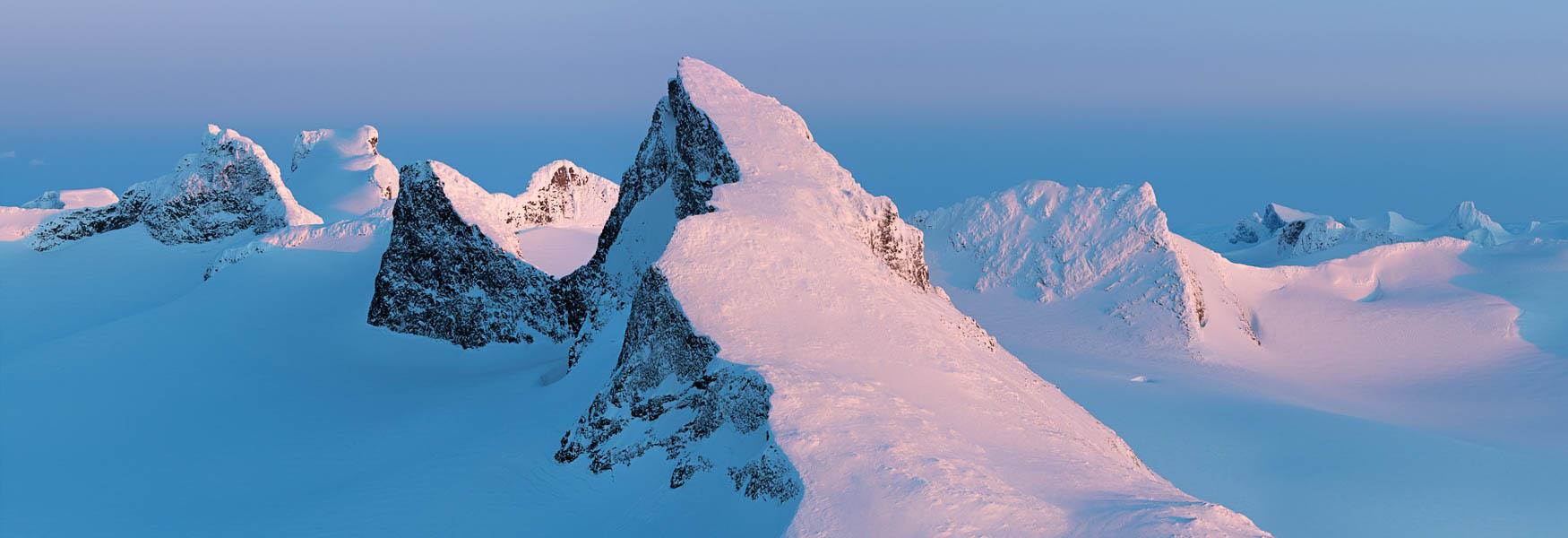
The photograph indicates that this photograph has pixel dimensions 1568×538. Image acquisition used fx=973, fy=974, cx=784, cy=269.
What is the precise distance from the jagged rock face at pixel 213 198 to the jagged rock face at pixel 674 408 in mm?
28050

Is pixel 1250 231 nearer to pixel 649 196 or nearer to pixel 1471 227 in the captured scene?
pixel 1471 227

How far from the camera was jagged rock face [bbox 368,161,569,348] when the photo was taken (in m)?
26.2

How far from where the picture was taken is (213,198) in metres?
40.3

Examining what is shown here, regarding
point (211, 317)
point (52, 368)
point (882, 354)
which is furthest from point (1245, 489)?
point (52, 368)

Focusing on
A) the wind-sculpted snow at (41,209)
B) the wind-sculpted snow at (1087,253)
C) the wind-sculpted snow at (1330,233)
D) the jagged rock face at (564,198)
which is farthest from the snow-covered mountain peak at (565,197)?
the wind-sculpted snow at (1330,233)

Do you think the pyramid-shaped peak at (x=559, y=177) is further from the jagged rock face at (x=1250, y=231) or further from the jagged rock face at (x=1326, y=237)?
the jagged rock face at (x=1250, y=231)

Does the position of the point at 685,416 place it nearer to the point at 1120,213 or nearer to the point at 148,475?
the point at 148,475

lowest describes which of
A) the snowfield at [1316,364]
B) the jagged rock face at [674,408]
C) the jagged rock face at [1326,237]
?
the jagged rock face at [674,408]

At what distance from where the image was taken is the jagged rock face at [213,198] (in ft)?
130

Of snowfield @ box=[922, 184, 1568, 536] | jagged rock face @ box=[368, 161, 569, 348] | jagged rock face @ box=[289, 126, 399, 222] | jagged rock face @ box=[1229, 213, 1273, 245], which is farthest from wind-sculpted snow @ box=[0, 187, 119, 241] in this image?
jagged rock face @ box=[1229, 213, 1273, 245]

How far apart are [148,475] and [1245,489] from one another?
26.4 metres

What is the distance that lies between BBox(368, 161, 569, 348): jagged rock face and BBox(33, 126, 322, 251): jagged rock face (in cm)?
1484

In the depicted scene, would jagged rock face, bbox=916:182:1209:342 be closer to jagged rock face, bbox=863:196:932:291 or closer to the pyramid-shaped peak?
the pyramid-shaped peak

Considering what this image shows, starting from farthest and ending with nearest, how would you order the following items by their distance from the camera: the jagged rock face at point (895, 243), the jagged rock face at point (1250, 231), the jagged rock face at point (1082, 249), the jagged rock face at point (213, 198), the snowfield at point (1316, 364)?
the jagged rock face at point (1250, 231) → the jagged rock face at point (1082, 249) → the jagged rock face at point (213, 198) → the snowfield at point (1316, 364) → the jagged rock face at point (895, 243)
